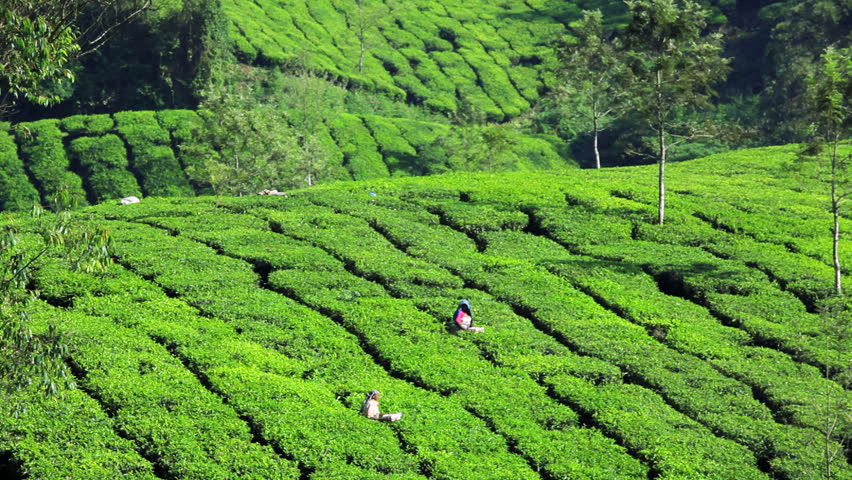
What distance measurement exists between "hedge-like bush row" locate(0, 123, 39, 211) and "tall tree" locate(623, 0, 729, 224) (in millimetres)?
51531

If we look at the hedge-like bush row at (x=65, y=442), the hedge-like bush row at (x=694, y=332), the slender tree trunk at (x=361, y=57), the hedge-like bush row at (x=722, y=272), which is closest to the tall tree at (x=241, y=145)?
the hedge-like bush row at (x=722, y=272)

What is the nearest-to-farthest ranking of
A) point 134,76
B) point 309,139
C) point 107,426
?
point 107,426, point 309,139, point 134,76

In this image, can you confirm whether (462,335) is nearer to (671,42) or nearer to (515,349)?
(515,349)

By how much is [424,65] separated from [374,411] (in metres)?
94.6

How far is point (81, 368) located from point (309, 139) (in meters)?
55.2

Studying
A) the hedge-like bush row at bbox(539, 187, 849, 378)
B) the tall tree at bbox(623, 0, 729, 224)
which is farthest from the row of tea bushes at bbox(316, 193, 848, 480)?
the tall tree at bbox(623, 0, 729, 224)

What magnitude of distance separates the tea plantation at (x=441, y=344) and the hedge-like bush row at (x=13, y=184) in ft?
108

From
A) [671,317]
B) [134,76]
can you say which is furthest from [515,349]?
[134,76]

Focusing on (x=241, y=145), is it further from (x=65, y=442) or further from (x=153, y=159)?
(x=65, y=442)

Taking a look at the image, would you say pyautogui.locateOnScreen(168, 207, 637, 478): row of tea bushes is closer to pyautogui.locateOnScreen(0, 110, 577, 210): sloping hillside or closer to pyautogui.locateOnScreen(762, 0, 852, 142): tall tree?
pyautogui.locateOnScreen(0, 110, 577, 210): sloping hillside

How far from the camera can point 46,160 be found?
258ft

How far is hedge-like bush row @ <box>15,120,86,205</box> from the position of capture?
251 ft

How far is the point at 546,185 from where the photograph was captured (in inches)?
2101

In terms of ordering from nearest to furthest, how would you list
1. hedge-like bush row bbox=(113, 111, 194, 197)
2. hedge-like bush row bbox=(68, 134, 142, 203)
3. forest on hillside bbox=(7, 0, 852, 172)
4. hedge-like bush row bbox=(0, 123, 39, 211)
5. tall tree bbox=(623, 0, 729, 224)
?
tall tree bbox=(623, 0, 729, 224) → hedge-like bush row bbox=(0, 123, 39, 211) → hedge-like bush row bbox=(68, 134, 142, 203) → hedge-like bush row bbox=(113, 111, 194, 197) → forest on hillside bbox=(7, 0, 852, 172)
